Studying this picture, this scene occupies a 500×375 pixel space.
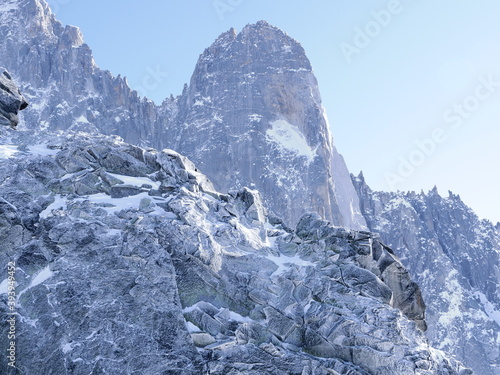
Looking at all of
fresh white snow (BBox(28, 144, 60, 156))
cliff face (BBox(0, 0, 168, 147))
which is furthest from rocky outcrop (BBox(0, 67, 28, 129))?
cliff face (BBox(0, 0, 168, 147))

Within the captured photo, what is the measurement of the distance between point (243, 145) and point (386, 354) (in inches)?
3616

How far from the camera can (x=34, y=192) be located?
40.9 metres

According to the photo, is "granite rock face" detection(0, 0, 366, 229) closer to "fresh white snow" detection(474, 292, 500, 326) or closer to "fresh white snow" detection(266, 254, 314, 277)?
"fresh white snow" detection(474, 292, 500, 326)

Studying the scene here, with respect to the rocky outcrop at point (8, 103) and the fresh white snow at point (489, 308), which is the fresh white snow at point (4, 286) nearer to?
the rocky outcrop at point (8, 103)

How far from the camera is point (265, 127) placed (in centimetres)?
12456

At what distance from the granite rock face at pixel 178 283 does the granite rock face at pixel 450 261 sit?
99.8 metres

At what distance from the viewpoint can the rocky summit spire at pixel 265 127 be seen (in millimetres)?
117125

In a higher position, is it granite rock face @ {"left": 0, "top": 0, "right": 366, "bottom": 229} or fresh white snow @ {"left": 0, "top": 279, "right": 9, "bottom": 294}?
granite rock face @ {"left": 0, "top": 0, "right": 366, "bottom": 229}

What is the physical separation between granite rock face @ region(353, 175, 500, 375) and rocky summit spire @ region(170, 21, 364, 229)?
1583cm

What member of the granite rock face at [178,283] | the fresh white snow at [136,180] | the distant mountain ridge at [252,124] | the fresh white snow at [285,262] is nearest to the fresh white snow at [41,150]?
the granite rock face at [178,283]

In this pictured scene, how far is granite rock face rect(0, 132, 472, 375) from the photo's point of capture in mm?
30938

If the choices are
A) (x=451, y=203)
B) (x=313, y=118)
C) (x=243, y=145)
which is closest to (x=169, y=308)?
(x=243, y=145)

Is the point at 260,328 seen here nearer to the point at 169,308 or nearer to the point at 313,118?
the point at 169,308

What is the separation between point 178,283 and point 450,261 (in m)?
132
